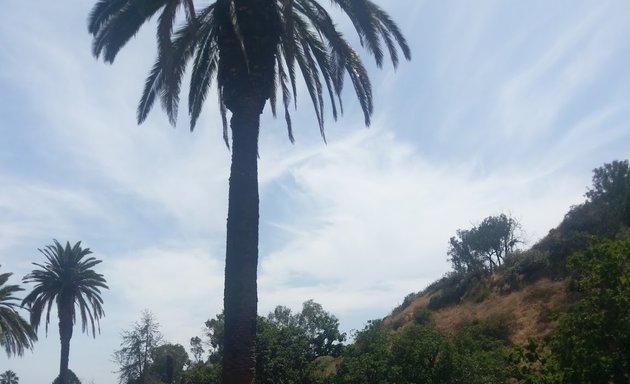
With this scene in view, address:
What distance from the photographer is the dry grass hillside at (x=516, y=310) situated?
118 feet

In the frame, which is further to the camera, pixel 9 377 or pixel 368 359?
pixel 9 377

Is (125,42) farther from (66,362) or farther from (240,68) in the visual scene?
(66,362)

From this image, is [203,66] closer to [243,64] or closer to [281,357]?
[243,64]

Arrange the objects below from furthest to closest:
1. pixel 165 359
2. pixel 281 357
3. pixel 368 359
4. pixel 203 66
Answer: pixel 165 359 → pixel 281 357 → pixel 368 359 → pixel 203 66

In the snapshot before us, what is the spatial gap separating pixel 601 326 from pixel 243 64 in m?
9.20

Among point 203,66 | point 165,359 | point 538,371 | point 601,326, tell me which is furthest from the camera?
point 165,359

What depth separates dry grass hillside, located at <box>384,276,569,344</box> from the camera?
118 ft

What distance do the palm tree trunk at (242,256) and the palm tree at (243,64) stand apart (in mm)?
19

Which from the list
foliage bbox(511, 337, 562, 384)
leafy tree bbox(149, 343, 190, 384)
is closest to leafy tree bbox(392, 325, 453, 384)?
foliage bbox(511, 337, 562, 384)

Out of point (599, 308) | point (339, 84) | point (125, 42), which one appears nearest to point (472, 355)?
point (599, 308)

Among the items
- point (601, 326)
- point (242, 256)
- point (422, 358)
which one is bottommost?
point (601, 326)

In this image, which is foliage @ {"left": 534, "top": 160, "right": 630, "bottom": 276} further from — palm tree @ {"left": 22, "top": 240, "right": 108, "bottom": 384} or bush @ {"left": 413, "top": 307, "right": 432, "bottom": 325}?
palm tree @ {"left": 22, "top": 240, "right": 108, "bottom": 384}

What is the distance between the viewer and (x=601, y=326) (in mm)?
12055

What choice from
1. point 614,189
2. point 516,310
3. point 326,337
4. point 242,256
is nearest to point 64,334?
point 326,337
